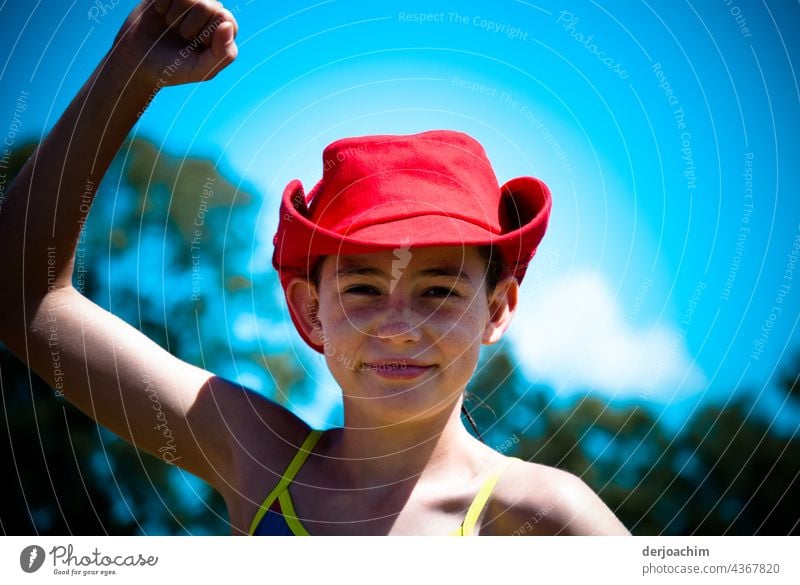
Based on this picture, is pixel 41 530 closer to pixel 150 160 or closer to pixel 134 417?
pixel 150 160

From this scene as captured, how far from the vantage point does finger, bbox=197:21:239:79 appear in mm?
1441

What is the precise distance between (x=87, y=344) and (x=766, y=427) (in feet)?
5.13

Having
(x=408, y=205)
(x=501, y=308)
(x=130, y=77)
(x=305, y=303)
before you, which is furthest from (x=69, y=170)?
(x=501, y=308)

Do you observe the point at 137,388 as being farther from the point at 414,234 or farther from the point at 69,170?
the point at 414,234

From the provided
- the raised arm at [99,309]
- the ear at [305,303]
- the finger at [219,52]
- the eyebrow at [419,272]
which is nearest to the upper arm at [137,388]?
the raised arm at [99,309]

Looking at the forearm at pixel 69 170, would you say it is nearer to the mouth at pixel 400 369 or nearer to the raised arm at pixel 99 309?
the raised arm at pixel 99 309

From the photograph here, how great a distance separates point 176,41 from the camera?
1525mm

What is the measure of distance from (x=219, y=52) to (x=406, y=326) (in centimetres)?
49

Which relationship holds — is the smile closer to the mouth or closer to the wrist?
the mouth

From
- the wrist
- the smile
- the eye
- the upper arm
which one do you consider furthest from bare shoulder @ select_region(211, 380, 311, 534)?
the wrist

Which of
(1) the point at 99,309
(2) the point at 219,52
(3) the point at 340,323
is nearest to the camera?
(2) the point at 219,52

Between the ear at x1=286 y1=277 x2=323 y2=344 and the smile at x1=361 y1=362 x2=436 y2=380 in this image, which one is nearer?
the smile at x1=361 y1=362 x2=436 y2=380

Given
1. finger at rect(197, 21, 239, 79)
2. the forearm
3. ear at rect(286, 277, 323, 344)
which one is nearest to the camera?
finger at rect(197, 21, 239, 79)

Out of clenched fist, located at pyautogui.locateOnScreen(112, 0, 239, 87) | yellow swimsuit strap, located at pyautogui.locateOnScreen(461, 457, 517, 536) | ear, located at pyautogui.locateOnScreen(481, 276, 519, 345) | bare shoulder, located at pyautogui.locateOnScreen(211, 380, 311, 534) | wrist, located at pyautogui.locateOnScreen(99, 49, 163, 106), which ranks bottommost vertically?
bare shoulder, located at pyautogui.locateOnScreen(211, 380, 311, 534)
